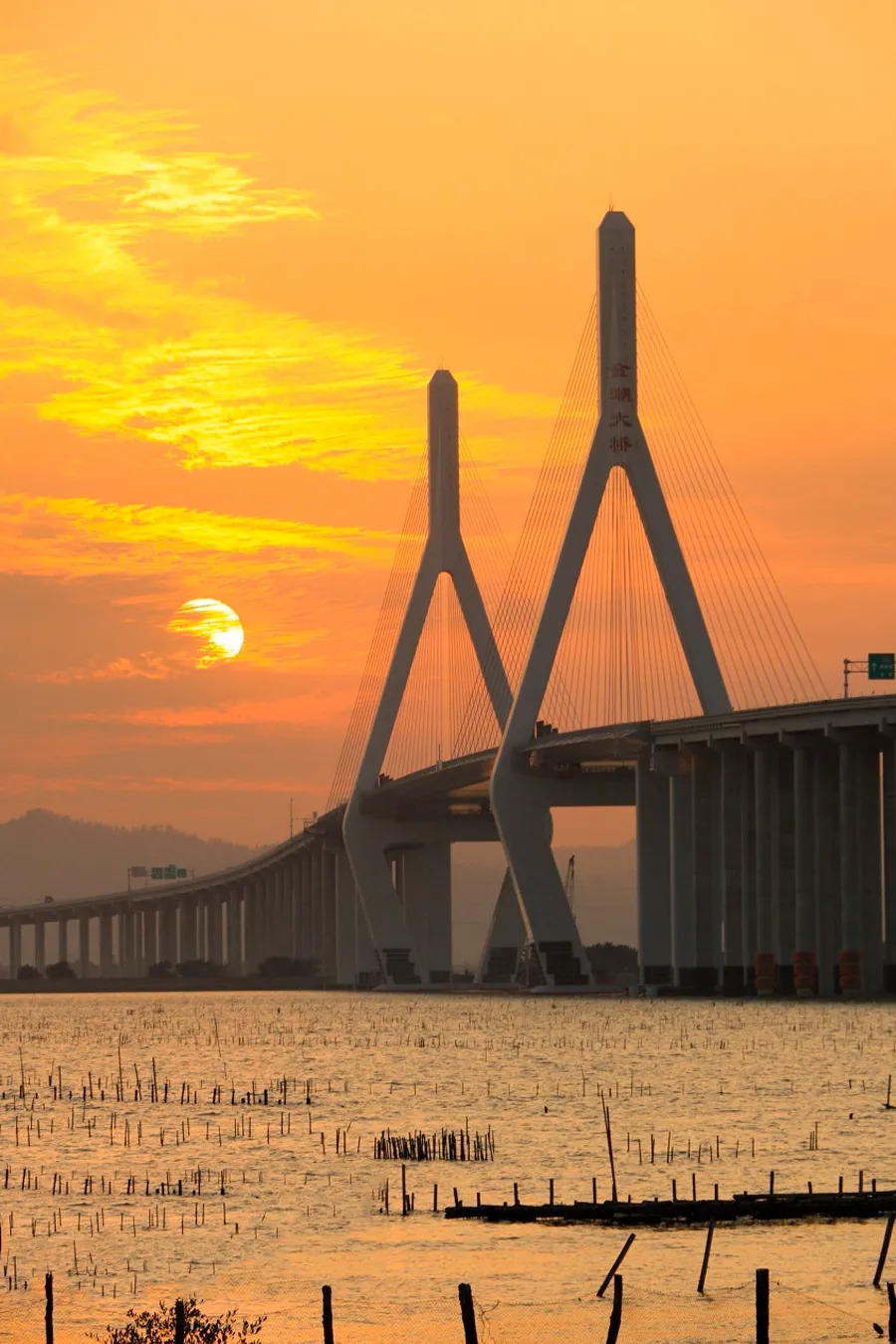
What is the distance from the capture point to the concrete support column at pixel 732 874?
12938cm

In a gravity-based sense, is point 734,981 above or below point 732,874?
below

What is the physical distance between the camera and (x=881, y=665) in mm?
123000

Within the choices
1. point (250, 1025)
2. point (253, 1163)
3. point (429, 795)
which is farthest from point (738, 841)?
point (253, 1163)

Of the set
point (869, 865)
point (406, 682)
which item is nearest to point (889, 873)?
point (869, 865)

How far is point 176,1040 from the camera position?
388 feet

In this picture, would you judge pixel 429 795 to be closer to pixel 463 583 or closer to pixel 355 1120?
pixel 463 583

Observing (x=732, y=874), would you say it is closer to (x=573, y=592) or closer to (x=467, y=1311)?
(x=573, y=592)

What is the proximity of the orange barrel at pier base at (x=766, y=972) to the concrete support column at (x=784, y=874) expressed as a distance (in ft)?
1.46

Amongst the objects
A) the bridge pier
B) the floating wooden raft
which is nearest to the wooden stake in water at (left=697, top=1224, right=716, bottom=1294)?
the floating wooden raft

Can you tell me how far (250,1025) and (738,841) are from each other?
27668mm

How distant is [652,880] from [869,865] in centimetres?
1941

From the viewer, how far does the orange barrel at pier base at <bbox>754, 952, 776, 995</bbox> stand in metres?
127

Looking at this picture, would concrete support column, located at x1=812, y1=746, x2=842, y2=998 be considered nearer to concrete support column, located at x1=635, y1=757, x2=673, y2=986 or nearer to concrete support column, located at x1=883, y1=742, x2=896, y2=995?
concrete support column, located at x1=883, y1=742, x2=896, y2=995

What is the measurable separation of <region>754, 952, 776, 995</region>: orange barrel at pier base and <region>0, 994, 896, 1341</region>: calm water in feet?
50.1
